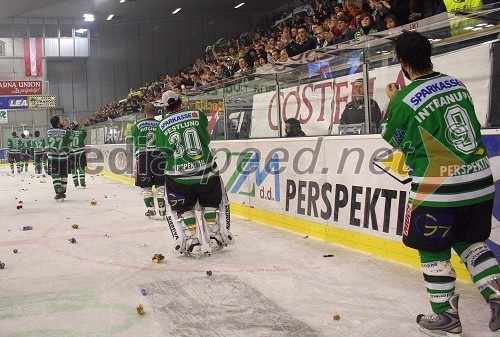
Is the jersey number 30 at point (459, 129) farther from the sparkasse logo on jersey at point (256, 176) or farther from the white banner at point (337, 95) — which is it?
the sparkasse logo on jersey at point (256, 176)

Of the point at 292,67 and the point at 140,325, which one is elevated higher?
the point at 292,67

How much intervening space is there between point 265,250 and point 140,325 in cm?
236

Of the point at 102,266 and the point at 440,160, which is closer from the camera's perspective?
the point at 440,160

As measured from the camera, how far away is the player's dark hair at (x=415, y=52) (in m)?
2.76

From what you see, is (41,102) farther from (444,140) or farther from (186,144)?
(444,140)

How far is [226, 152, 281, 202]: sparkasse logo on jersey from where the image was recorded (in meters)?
6.90

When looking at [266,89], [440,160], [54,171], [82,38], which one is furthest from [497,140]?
[82,38]

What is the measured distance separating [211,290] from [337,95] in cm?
273

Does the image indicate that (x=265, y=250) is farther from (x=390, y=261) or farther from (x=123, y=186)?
(x=123, y=186)

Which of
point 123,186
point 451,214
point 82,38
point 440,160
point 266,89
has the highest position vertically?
point 82,38

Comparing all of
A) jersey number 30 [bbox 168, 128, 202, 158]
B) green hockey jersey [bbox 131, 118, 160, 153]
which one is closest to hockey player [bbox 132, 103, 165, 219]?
green hockey jersey [bbox 131, 118, 160, 153]

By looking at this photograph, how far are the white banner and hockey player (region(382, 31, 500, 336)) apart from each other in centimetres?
140

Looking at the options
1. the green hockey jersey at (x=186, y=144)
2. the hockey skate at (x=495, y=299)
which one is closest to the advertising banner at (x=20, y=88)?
the green hockey jersey at (x=186, y=144)

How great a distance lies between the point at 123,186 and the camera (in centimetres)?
1412
